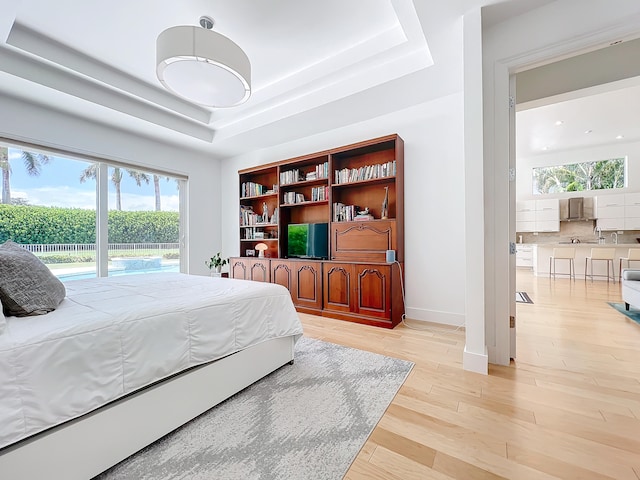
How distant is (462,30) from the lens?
2.19 metres

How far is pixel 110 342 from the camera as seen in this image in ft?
3.85

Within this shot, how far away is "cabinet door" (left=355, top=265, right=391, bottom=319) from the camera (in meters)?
3.08

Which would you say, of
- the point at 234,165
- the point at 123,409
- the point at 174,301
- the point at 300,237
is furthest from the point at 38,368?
the point at 234,165

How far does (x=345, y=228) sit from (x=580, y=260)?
675 centimetres

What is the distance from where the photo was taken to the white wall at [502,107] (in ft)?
6.39

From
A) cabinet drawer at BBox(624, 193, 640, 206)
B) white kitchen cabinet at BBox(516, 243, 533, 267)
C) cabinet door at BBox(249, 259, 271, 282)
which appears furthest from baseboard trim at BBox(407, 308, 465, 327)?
cabinet drawer at BBox(624, 193, 640, 206)

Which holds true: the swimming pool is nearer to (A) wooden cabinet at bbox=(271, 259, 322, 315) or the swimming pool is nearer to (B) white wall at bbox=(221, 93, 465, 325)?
(A) wooden cabinet at bbox=(271, 259, 322, 315)

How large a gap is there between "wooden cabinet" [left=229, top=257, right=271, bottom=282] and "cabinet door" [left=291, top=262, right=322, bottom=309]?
579mm

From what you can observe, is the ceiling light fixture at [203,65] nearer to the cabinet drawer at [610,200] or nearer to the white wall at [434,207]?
the white wall at [434,207]

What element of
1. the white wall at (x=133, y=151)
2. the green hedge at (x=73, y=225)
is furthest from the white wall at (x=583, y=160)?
the green hedge at (x=73, y=225)

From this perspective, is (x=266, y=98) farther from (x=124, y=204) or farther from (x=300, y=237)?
(x=124, y=204)

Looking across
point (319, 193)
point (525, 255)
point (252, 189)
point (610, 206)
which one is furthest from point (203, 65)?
point (525, 255)

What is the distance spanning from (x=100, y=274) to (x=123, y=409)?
11.2 feet

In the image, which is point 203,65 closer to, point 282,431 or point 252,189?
point 282,431
